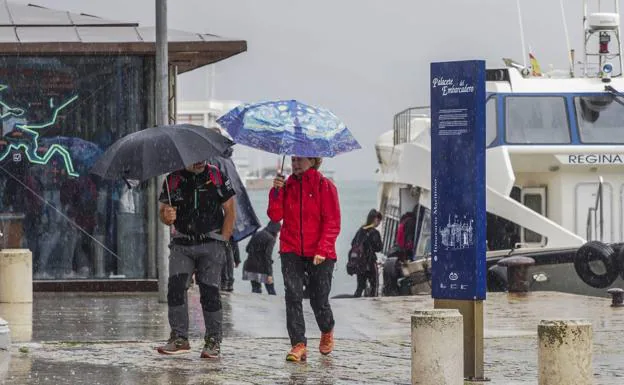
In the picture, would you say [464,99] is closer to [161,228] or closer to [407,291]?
[161,228]

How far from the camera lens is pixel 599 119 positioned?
88.1 ft

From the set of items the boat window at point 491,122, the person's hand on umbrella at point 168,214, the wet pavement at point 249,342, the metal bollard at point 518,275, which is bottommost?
the wet pavement at point 249,342

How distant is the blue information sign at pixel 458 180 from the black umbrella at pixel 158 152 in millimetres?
1858

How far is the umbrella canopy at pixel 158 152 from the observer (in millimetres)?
12203

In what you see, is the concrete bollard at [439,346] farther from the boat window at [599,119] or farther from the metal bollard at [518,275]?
the boat window at [599,119]

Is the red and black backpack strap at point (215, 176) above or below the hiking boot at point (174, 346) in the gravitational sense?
above

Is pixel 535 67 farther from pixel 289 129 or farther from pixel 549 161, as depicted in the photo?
pixel 289 129

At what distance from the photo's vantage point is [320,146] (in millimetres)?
12578

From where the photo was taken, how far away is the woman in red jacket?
12.5 metres

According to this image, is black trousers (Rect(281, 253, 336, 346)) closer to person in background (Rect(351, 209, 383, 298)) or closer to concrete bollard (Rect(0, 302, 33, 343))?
concrete bollard (Rect(0, 302, 33, 343))

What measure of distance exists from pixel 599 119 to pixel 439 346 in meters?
17.0

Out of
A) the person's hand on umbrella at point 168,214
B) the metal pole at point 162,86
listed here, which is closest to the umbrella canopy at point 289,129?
the person's hand on umbrella at point 168,214

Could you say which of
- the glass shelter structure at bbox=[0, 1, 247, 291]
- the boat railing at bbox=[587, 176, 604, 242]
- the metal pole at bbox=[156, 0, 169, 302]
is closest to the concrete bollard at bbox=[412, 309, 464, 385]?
the metal pole at bbox=[156, 0, 169, 302]

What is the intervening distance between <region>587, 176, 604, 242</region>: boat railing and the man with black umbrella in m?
14.0
